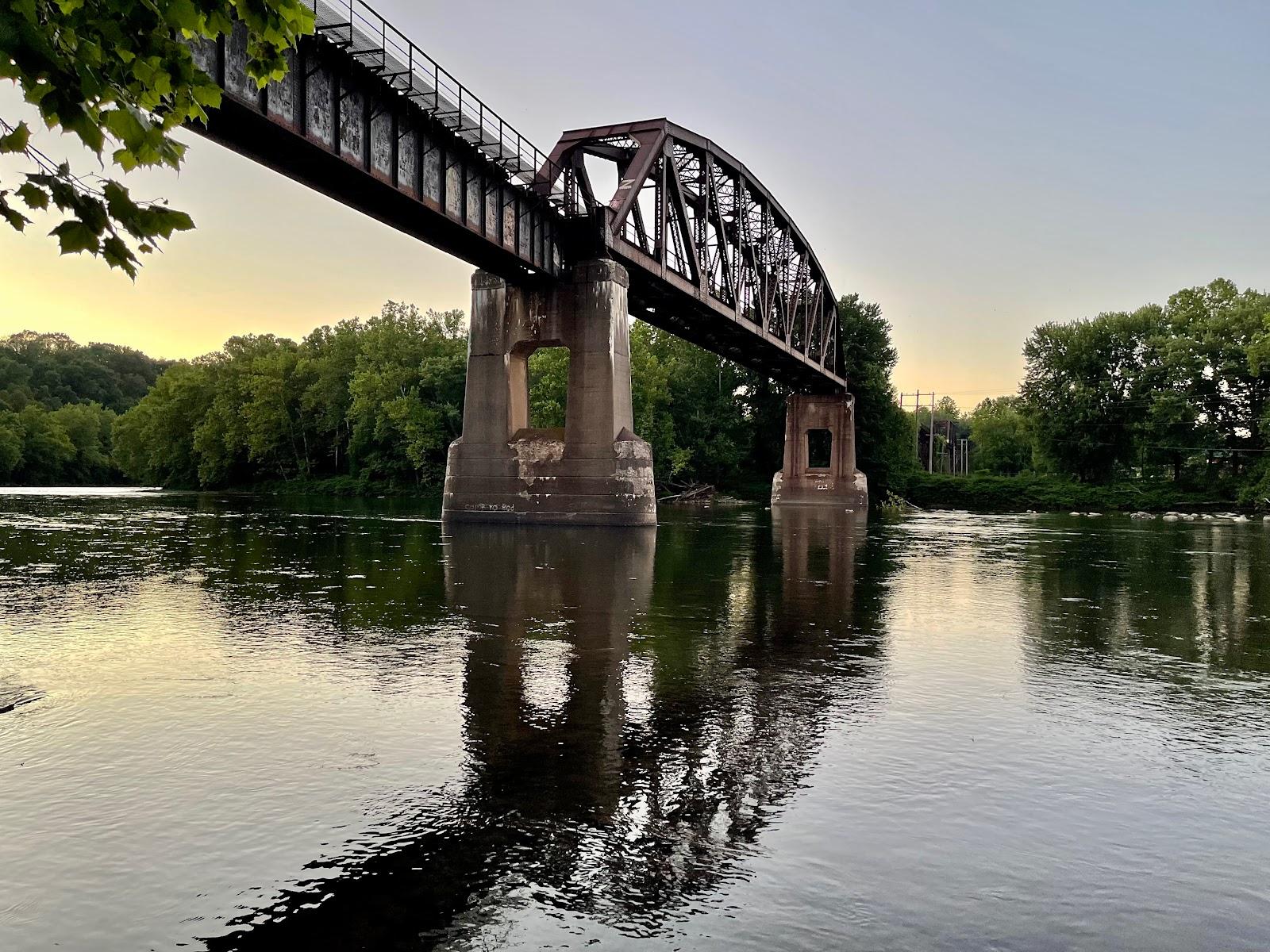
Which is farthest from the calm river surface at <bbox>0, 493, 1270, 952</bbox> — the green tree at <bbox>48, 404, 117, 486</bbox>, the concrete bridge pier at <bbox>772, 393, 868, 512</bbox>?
the green tree at <bbox>48, 404, 117, 486</bbox>

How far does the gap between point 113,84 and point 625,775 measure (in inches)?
165

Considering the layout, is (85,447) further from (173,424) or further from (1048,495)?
(1048,495)

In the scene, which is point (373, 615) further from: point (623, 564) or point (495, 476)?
point (495, 476)

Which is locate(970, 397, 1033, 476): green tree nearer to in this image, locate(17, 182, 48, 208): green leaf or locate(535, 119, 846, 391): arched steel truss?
locate(535, 119, 846, 391): arched steel truss

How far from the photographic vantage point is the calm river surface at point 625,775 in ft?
12.5

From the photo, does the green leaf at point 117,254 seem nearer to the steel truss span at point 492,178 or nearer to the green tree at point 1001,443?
the steel truss span at point 492,178

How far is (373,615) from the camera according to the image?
1231 cm

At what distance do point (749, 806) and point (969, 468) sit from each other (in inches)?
7404

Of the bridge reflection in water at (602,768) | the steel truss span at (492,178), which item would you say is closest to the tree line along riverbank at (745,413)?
the steel truss span at (492,178)

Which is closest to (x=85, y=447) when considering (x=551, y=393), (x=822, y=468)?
(x=551, y=393)

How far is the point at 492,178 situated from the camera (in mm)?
31156

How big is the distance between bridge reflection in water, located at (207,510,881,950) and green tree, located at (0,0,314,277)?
269cm

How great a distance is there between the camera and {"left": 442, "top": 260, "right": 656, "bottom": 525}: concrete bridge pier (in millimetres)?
34219

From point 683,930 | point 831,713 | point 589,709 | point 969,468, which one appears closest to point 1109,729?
point 831,713
